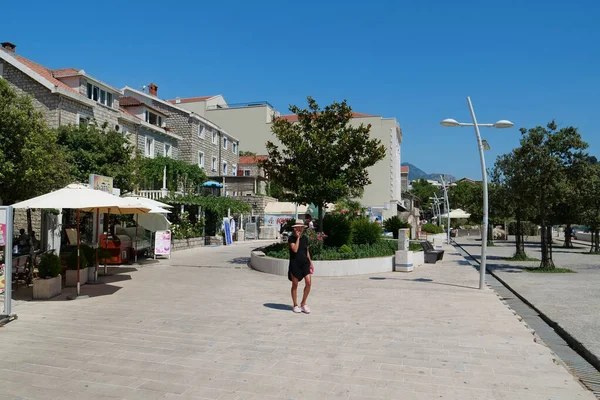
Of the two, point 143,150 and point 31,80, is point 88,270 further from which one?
point 143,150

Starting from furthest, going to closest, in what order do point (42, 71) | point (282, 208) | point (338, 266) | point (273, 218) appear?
1. point (282, 208)
2. point (273, 218)
3. point (42, 71)
4. point (338, 266)

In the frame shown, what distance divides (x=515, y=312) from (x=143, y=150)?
88.8ft

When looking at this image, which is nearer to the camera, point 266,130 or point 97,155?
point 97,155

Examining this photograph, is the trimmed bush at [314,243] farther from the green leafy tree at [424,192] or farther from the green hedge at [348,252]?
the green leafy tree at [424,192]

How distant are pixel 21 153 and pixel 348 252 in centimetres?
1023

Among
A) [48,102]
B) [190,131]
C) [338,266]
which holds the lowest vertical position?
[338,266]

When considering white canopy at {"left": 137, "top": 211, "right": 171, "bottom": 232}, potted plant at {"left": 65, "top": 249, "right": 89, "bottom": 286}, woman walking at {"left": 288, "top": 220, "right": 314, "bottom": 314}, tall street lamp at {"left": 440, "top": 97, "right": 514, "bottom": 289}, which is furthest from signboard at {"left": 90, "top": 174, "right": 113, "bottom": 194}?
tall street lamp at {"left": 440, "top": 97, "right": 514, "bottom": 289}

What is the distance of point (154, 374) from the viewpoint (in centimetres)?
493

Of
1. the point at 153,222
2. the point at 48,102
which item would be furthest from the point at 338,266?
the point at 48,102

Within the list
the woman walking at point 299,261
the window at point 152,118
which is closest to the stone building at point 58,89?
the window at point 152,118

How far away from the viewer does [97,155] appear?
65.0 ft

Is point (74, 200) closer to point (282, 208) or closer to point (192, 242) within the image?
point (192, 242)

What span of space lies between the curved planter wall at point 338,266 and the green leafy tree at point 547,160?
220 inches

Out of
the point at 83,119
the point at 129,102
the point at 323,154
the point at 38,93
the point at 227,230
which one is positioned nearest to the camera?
the point at 323,154
